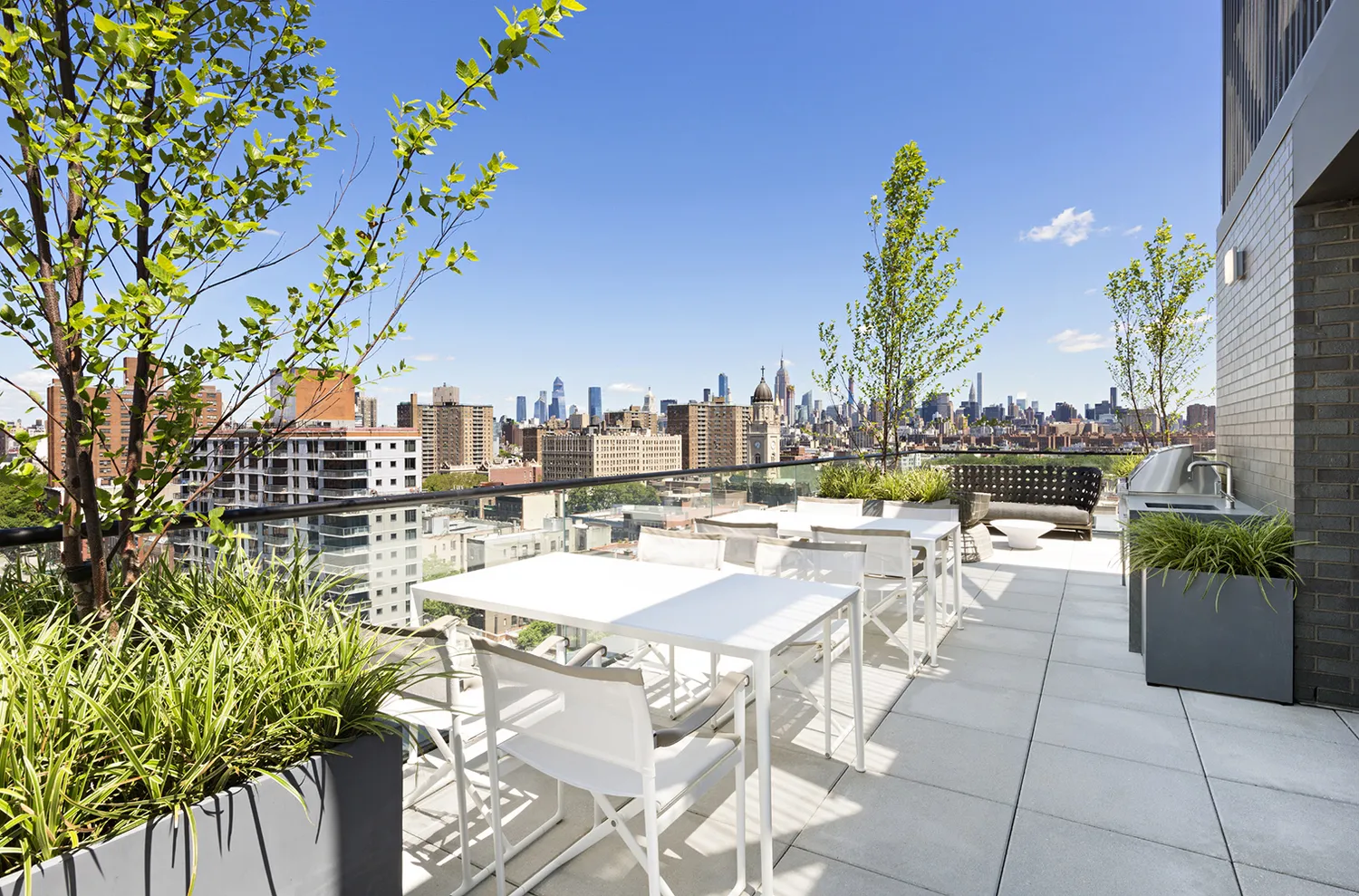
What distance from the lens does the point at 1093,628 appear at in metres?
4.81

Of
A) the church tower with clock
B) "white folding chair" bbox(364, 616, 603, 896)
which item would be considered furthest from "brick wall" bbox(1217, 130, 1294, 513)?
the church tower with clock

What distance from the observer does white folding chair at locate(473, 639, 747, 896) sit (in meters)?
1.64

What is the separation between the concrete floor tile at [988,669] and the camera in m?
3.79

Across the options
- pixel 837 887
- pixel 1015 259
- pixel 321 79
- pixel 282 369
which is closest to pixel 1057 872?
pixel 837 887

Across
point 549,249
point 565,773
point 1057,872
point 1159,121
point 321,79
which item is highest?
point 549,249

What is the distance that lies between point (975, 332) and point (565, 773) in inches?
310

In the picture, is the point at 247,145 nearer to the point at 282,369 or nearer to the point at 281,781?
the point at 282,369

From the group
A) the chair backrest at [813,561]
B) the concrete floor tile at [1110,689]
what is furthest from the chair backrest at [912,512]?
the chair backrest at [813,561]

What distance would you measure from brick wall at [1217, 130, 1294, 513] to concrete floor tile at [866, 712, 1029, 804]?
6.68ft

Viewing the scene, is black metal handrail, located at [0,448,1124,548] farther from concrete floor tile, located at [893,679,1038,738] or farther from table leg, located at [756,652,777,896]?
concrete floor tile, located at [893,679,1038,738]

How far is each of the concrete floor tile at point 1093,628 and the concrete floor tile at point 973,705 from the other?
138 centimetres

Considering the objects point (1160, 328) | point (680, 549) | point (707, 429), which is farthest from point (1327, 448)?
point (707, 429)

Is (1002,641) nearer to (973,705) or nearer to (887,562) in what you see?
(887,562)

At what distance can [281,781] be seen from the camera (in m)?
1.30
